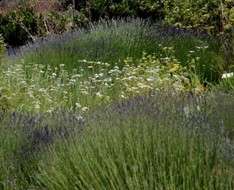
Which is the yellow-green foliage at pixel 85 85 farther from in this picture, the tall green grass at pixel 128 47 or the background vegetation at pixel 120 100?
the tall green grass at pixel 128 47

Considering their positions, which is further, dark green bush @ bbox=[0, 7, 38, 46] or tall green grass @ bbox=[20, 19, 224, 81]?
dark green bush @ bbox=[0, 7, 38, 46]

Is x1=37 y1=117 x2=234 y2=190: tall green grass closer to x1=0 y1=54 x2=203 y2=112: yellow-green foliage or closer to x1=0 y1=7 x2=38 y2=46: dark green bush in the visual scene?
x1=0 y1=54 x2=203 y2=112: yellow-green foliage

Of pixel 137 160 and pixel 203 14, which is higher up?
pixel 137 160

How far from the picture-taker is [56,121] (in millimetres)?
5016

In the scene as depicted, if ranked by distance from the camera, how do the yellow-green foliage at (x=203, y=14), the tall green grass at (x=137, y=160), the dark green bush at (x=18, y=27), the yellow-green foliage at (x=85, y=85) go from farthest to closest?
the dark green bush at (x=18, y=27)
the yellow-green foliage at (x=203, y=14)
the yellow-green foliage at (x=85, y=85)
the tall green grass at (x=137, y=160)

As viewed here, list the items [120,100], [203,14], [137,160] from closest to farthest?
[137,160] < [120,100] < [203,14]

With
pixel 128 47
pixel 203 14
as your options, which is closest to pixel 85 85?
pixel 128 47

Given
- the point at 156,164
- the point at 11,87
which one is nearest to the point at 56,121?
the point at 156,164

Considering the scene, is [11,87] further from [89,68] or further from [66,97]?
[89,68]

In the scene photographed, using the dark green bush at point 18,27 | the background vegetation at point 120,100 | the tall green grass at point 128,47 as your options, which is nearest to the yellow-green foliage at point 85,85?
the background vegetation at point 120,100

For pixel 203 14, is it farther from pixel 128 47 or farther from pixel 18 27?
pixel 18 27

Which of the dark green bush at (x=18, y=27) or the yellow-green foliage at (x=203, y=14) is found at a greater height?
the yellow-green foliage at (x=203, y=14)

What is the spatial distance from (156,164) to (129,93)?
3.76m

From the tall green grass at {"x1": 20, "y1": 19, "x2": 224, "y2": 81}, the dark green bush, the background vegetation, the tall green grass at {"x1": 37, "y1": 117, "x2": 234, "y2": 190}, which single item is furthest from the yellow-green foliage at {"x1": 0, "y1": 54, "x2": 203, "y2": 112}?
the dark green bush
